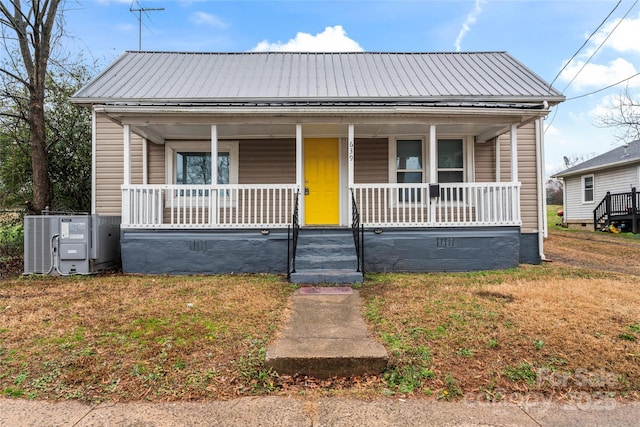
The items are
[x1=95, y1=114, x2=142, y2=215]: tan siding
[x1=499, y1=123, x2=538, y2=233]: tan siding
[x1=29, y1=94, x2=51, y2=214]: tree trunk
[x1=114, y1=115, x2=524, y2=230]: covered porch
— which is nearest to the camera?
[x1=29, y1=94, x2=51, y2=214]: tree trunk

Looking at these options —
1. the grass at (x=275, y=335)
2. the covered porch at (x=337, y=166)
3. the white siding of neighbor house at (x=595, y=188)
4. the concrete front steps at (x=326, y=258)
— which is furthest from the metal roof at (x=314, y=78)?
the white siding of neighbor house at (x=595, y=188)

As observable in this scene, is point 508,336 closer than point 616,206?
Yes

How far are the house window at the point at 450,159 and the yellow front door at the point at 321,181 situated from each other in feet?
7.90

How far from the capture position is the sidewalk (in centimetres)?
220

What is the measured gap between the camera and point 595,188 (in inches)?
706

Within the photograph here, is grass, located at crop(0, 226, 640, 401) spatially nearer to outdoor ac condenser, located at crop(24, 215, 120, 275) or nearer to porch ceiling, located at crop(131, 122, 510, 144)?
outdoor ac condenser, located at crop(24, 215, 120, 275)

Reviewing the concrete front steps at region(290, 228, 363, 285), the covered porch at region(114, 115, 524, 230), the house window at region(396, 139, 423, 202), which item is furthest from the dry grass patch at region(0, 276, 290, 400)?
the house window at region(396, 139, 423, 202)

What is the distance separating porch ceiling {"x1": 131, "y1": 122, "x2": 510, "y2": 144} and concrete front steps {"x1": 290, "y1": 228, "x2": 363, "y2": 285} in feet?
7.28

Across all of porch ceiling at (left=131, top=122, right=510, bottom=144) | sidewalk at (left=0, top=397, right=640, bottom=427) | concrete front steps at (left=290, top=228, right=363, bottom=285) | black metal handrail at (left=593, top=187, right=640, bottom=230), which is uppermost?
porch ceiling at (left=131, top=122, right=510, bottom=144)

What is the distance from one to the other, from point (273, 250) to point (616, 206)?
16960 millimetres

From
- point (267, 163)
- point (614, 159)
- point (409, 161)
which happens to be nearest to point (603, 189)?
point (614, 159)

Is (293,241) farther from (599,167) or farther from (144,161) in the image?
(599,167)

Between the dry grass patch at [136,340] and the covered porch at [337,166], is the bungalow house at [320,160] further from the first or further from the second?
the dry grass patch at [136,340]

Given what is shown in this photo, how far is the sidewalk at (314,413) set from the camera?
220cm
